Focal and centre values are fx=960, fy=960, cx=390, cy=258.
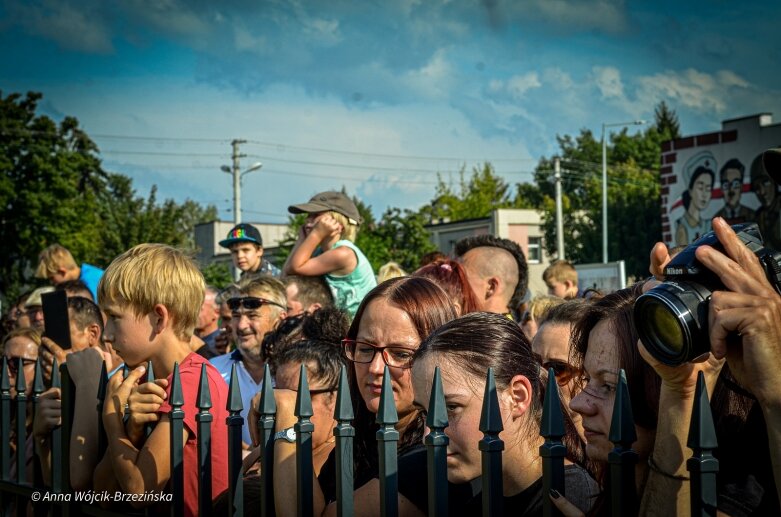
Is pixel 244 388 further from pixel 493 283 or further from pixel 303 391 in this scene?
pixel 303 391

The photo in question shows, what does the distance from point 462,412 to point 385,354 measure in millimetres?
747

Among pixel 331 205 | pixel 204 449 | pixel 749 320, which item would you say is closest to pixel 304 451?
pixel 204 449

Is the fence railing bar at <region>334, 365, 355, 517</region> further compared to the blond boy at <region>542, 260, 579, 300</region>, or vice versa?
the blond boy at <region>542, 260, 579, 300</region>

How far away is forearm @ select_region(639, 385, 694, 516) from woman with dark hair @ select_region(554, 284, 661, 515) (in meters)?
0.22

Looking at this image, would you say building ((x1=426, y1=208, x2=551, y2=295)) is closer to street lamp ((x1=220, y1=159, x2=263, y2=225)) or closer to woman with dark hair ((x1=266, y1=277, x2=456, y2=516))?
street lamp ((x1=220, y1=159, x2=263, y2=225))

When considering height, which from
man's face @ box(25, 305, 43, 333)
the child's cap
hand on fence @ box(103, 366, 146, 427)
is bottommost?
hand on fence @ box(103, 366, 146, 427)

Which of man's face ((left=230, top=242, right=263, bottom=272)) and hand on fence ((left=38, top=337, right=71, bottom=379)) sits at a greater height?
man's face ((left=230, top=242, right=263, bottom=272))

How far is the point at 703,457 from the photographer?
1769 mm

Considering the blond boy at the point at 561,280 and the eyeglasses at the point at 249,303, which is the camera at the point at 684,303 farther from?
the blond boy at the point at 561,280

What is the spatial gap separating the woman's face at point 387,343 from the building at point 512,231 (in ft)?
144

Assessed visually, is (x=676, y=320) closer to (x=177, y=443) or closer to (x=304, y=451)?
(x=304, y=451)

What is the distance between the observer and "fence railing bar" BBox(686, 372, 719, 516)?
5.79 ft

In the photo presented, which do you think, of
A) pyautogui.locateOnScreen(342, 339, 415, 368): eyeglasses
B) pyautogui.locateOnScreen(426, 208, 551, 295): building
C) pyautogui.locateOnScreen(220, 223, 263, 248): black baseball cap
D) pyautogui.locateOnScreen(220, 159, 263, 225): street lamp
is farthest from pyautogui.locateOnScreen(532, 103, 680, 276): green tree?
pyautogui.locateOnScreen(342, 339, 415, 368): eyeglasses

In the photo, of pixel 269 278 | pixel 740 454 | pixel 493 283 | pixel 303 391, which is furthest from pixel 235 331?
pixel 740 454
